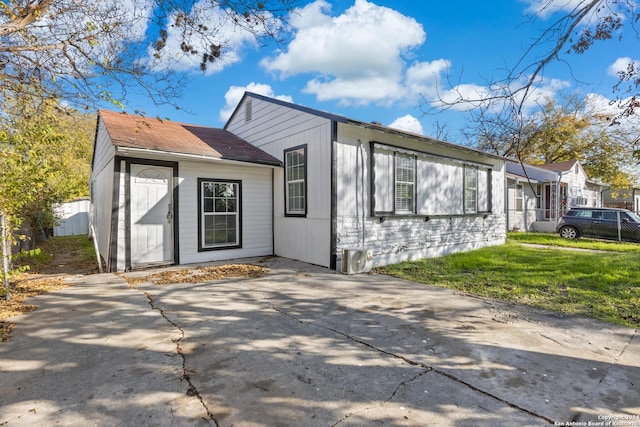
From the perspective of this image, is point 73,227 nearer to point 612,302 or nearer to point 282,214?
point 282,214

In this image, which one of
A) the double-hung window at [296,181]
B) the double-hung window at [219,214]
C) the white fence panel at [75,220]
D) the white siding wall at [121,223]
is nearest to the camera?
the white siding wall at [121,223]

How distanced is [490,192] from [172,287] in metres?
10.8

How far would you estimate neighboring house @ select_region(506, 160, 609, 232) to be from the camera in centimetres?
1733

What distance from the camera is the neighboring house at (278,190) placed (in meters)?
7.07

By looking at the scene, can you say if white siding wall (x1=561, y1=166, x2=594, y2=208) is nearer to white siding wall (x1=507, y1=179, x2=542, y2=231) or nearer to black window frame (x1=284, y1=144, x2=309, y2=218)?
white siding wall (x1=507, y1=179, x2=542, y2=231)

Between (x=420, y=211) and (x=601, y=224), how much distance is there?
9.31 m

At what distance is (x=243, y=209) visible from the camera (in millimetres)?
8523

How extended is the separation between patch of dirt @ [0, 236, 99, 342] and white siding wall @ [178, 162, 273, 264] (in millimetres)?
2186

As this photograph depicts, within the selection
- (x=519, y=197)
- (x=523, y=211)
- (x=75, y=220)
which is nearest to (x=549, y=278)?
(x=519, y=197)

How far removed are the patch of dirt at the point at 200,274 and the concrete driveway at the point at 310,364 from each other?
1194 mm

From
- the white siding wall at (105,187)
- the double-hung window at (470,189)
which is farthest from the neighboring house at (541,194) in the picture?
the white siding wall at (105,187)

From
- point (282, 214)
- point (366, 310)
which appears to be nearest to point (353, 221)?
point (282, 214)

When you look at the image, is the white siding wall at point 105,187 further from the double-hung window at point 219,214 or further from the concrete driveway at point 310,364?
the concrete driveway at point 310,364

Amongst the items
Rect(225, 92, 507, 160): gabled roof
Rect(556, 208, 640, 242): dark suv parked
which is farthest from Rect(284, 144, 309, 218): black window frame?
Rect(556, 208, 640, 242): dark suv parked
